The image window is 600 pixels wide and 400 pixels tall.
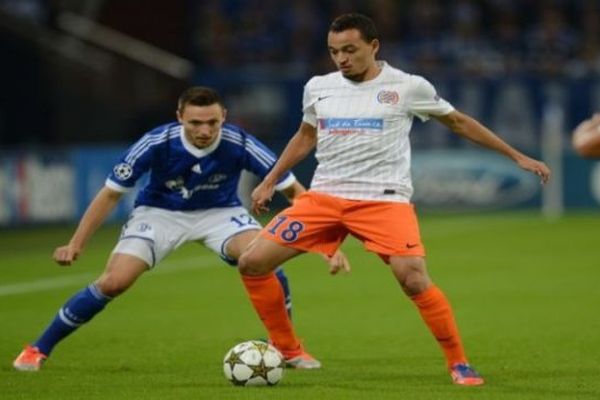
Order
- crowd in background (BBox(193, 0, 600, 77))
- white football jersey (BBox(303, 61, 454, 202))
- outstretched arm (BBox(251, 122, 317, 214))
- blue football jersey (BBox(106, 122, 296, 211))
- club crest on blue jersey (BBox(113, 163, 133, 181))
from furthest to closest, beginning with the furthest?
crowd in background (BBox(193, 0, 600, 77)) → blue football jersey (BBox(106, 122, 296, 211)) → club crest on blue jersey (BBox(113, 163, 133, 181)) → outstretched arm (BBox(251, 122, 317, 214)) → white football jersey (BBox(303, 61, 454, 202))

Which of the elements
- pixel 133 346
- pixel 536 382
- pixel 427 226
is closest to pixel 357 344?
pixel 133 346

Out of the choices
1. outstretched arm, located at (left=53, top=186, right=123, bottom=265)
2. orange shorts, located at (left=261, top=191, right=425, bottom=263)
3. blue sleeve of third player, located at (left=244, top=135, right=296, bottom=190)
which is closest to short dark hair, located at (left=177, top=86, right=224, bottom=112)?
blue sleeve of third player, located at (left=244, top=135, right=296, bottom=190)

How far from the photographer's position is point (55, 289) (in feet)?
48.3

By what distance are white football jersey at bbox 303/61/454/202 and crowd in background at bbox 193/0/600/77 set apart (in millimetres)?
17782

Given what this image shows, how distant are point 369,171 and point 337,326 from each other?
131 inches

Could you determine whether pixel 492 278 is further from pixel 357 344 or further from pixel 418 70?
pixel 418 70

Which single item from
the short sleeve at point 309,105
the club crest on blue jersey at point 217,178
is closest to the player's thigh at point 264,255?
the short sleeve at point 309,105

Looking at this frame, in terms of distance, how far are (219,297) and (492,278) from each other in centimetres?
316

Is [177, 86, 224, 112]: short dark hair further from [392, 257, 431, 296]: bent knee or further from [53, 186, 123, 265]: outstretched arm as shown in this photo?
[392, 257, 431, 296]: bent knee

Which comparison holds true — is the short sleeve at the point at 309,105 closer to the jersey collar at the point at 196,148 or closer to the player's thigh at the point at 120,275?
the jersey collar at the point at 196,148

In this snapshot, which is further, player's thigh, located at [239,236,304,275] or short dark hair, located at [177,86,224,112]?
short dark hair, located at [177,86,224,112]

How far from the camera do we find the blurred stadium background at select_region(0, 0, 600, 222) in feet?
84.1

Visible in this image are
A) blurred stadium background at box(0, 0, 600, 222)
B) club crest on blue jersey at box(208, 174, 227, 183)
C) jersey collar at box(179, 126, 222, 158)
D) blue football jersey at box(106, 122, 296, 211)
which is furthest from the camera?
blurred stadium background at box(0, 0, 600, 222)

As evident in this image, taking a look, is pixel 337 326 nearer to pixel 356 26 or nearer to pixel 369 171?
pixel 369 171
